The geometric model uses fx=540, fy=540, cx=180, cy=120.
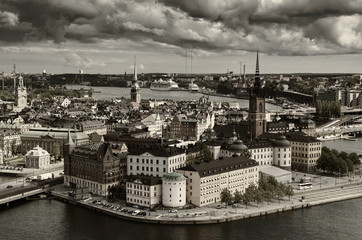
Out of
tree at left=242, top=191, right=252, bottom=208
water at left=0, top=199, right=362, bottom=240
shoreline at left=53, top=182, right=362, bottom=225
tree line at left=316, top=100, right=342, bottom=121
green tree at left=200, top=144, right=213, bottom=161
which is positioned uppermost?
tree line at left=316, top=100, right=342, bottom=121

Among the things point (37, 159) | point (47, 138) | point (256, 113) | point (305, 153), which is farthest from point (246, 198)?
point (47, 138)

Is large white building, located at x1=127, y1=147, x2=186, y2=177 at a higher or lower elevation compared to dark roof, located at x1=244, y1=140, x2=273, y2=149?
lower

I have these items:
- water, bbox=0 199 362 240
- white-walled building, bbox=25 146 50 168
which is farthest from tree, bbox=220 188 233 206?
white-walled building, bbox=25 146 50 168

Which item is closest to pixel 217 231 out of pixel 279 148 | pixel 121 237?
pixel 121 237

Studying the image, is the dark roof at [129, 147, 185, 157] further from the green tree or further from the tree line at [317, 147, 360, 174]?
the tree line at [317, 147, 360, 174]

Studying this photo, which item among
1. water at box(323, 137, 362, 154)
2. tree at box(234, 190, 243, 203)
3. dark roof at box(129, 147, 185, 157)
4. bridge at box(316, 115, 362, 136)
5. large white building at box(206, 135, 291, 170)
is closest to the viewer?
tree at box(234, 190, 243, 203)

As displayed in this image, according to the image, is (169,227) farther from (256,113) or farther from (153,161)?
(256,113)
